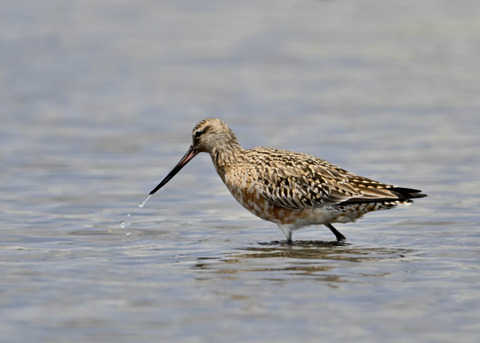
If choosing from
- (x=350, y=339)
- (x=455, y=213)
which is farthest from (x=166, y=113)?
(x=350, y=339)

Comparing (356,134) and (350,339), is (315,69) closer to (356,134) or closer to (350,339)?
(356,134)

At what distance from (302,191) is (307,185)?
8cm

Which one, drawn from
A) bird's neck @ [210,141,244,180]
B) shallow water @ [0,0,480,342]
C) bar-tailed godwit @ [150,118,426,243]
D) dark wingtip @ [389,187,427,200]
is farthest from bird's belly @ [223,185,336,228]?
dark wingtip @ [389,187,427,200]

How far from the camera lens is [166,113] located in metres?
16.9

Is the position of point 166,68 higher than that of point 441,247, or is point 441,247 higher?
point 166,68

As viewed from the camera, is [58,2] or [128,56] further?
[58,2]

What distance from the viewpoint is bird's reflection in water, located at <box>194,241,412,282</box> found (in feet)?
29.2

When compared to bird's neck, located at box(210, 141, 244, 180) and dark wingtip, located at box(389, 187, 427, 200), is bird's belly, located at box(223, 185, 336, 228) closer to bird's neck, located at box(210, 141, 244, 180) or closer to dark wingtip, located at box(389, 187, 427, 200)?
bird's neck, located at box(210, 141, 244, 180)

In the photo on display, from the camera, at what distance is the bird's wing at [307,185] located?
10484 millimetres

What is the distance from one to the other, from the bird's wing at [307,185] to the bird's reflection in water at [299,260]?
413 millimetres

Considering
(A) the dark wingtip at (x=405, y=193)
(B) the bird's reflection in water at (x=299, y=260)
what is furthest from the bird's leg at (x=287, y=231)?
(A) the dark wingtip at (x=405, y=193)

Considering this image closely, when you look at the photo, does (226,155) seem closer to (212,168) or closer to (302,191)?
(302,191)

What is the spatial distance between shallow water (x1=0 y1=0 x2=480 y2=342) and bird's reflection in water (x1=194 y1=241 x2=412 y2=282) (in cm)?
3

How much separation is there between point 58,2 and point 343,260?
55.8ft
